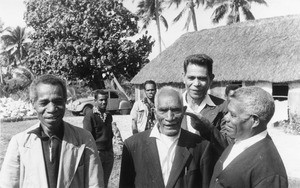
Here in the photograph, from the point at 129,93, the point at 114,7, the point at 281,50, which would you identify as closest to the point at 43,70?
the point at 114,7

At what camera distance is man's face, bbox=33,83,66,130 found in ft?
7.63

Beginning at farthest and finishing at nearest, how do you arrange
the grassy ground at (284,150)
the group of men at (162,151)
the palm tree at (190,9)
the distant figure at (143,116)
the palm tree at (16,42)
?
the palm tree at (16,42) < the palm tree at (190,9) < the grassy ground at (284,150) < the distant figure at (143,116) < the group of men at (162,151)

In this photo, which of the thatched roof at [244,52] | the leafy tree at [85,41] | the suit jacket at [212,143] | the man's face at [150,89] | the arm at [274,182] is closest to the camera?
the arm at [274,182]

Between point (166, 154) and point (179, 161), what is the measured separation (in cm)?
12

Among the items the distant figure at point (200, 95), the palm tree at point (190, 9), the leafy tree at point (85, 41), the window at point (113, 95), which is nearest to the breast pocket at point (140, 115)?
the distant figure at point (200, 95)

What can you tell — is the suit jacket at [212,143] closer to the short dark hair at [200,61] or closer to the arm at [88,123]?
the short dark hair at [200,61]

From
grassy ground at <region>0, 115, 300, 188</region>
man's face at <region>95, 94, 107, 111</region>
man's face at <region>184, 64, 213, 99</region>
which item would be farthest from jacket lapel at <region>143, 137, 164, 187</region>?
grassy ground at <region>0, 115, 300, 188</region>

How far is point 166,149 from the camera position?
8.60 feet


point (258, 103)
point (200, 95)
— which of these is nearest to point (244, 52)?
point (200, 95)

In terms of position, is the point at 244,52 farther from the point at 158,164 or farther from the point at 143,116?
the point at 158,164

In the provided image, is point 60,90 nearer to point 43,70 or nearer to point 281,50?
point 281,50

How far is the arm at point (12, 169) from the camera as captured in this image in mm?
2242

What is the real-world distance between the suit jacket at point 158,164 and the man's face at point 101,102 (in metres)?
2.69

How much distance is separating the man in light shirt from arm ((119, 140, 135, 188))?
62cm
